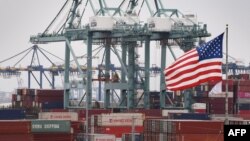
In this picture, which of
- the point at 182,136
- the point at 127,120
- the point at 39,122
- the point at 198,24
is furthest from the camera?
the point at 198,24

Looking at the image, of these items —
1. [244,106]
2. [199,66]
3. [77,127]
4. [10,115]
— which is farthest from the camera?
[244,106]

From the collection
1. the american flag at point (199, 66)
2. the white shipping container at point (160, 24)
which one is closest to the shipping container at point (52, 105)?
the white shipping container at point (160, 24)

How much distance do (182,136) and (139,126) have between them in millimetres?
22005

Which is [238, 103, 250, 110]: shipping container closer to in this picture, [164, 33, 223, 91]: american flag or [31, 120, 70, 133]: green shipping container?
[31, 120, 70, 133]: green shipping container

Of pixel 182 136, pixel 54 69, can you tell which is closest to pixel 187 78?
pixel 182 136

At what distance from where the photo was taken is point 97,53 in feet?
633

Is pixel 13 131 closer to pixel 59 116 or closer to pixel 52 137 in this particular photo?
pixel 52 137

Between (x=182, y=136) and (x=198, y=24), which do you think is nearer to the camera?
(x=182, y=136)

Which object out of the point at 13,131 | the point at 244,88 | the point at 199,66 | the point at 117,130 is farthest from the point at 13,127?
the point at 244,88

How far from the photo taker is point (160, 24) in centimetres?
11031

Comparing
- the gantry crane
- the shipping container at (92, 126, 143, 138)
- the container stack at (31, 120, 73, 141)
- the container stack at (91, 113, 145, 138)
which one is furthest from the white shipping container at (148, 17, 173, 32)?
the container stack at (31, 120, 73, 141)

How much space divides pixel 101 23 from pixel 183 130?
52019 mm

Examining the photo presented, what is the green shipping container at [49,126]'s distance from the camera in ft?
222

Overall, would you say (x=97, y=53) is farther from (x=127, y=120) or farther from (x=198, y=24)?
(x=127, y=120)
